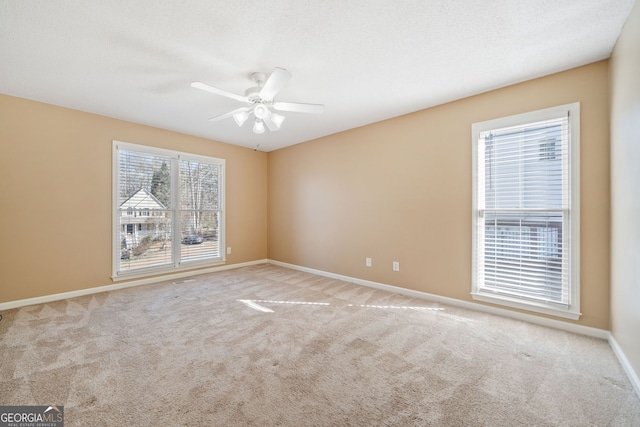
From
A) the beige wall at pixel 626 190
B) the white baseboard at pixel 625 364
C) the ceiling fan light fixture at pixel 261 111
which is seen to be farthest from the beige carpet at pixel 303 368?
the ceiling fan light fixture at pixel 261 111

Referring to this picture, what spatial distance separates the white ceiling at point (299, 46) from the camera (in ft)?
5.83

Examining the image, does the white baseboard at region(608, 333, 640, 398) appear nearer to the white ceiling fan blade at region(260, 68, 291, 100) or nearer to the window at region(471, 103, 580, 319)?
the window at region(471, 103, 580, 319)

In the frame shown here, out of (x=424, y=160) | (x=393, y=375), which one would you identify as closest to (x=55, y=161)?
(x=393, y=375)

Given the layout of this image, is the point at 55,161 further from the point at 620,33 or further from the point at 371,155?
the point at 620,33

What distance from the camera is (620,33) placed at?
1.99 meters

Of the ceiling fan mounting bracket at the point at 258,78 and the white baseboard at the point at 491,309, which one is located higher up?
the ceiling fan mounting bracket at the point at 258,78

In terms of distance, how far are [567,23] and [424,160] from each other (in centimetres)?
175

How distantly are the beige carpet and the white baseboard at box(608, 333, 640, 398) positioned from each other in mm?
41

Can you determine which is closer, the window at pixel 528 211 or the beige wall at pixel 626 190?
the beige wall at pixel 626 190

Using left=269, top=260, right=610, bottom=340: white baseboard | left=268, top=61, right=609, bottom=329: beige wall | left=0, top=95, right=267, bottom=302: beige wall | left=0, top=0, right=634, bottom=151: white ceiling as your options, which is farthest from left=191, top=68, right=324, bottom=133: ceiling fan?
left=269, top=260, right=610, bottom=340: white baseboard

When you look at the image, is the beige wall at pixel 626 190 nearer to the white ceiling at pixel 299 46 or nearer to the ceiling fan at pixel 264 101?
the white ceiling at pixel 299 46

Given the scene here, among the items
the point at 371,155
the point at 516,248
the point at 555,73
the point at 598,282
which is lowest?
the point at 598,282

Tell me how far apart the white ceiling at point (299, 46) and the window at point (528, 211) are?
536mm

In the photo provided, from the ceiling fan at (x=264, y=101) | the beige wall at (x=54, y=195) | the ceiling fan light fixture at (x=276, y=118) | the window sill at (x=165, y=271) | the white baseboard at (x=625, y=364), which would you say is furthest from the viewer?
the window sill at (x=165, y=271)
